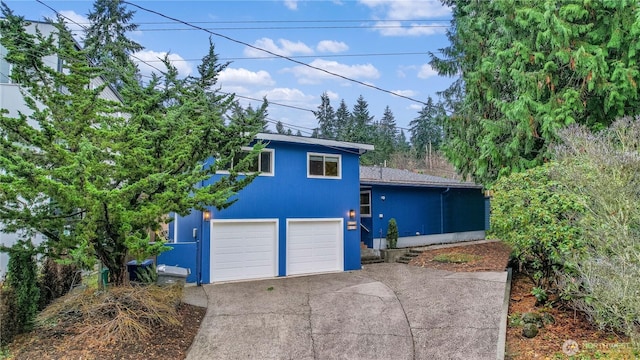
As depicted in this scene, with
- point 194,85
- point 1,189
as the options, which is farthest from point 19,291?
point 194,85

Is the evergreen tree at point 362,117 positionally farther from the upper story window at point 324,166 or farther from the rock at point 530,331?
the rock at point 530,331

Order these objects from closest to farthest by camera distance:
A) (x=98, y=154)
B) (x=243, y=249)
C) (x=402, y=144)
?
1. (x=98, y=154)
2. (x=243, y=249)
3. (x=402, y=144)

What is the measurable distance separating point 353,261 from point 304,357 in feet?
22.3

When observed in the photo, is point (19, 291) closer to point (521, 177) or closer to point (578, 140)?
point (521, 177)

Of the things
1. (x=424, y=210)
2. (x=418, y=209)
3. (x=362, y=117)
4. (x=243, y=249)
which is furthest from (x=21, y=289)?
(x=362, y=117)

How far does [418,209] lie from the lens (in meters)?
15.9

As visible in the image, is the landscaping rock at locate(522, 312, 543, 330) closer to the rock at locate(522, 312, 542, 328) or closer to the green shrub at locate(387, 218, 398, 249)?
the rock at locate(522, 312, 542, 328)

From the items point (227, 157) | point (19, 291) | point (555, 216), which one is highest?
point (227, 157)

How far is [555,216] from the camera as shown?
620 centimetres

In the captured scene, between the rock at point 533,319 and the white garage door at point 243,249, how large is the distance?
6.85 meters

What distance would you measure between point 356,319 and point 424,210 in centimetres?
990

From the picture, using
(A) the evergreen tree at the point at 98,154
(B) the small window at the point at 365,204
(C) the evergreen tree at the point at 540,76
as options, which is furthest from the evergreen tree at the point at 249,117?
(B) the small window at the point at 365,204

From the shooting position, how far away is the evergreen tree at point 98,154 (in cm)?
542

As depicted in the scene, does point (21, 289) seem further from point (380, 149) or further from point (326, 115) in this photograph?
point (326, 115)
